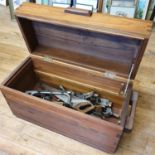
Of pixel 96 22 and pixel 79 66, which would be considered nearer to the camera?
pixel 96 22

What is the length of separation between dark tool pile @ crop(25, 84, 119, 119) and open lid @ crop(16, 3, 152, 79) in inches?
7.5

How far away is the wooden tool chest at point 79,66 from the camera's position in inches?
31.0

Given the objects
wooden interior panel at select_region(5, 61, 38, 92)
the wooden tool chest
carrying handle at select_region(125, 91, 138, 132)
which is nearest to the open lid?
the wooden tool chest

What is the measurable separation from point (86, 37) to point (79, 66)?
0.53ft

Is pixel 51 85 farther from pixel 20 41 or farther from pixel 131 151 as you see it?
pixel 20 41

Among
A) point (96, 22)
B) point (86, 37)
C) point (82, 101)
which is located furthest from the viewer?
point (82, 101)

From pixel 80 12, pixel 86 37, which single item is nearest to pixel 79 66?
pixel 86 37

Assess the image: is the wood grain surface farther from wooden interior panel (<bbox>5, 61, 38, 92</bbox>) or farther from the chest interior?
wooden interior panel (<bbox>5, 61, 38, 92</bbox>)

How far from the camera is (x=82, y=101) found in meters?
1.05

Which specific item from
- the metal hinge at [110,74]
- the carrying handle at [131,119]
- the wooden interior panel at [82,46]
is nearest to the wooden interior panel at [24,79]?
the wooden interior panel at [82,46]

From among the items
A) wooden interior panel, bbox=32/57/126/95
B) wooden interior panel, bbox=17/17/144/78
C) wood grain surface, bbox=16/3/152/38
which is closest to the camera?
wood grain surface, bbox=16/3/152/38

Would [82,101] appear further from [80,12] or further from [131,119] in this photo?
[80,12]

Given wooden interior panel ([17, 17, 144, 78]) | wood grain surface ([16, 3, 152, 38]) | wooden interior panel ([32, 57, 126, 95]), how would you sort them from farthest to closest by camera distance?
wooden interior panel ([32, 57, 126, 95])
wooden interior panel ([17, 17, 144, 78])
wood grain surface ([16, 3, 152, 38])

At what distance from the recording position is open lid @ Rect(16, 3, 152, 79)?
76 cm
